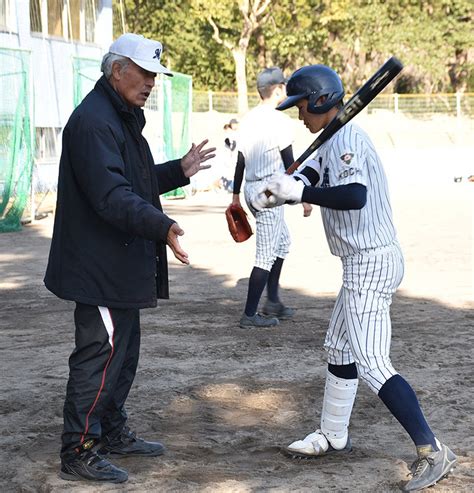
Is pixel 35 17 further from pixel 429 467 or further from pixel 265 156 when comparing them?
pixel 429 467

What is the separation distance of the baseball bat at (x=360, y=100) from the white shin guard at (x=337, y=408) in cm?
115

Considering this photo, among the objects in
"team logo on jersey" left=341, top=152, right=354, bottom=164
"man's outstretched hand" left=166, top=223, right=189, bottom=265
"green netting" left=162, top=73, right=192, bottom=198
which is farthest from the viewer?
"green netting" left=162, top=73, right=192, bottom=198

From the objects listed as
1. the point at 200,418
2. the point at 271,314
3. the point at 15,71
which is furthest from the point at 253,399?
the point at 15,71

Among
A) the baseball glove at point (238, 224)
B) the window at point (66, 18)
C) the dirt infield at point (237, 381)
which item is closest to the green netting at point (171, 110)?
the window at point (66, 18)

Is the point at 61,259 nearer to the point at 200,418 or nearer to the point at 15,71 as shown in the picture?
Answer: the point at 200,418

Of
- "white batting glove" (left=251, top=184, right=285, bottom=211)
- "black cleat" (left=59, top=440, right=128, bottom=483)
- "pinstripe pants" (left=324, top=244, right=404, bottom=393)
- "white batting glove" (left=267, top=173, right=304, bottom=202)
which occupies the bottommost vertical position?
"black cleat" (left=59, top=440, right=128, bottom=483)

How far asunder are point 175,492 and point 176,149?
63.1ft

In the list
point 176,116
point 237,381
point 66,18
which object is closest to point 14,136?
point 176,116

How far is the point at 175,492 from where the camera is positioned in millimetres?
4742

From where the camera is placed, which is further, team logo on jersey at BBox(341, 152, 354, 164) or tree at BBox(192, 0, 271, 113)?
tree at BBox(192, 0, 271, 113)

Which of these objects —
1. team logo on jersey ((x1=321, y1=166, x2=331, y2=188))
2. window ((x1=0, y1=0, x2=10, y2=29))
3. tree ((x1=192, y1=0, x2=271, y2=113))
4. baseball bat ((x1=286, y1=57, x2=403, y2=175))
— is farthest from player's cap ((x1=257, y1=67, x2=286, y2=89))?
tree ((x1=192, y1=0, x2=271, y2=113))

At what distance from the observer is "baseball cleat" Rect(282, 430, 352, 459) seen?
5324 mm

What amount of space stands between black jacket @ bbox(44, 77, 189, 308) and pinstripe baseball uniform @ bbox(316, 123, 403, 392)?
0.83 meters

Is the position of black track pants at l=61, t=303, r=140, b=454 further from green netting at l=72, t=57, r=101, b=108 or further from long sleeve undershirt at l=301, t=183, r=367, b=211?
green netting at l=72, t=57, r=101, b=108
